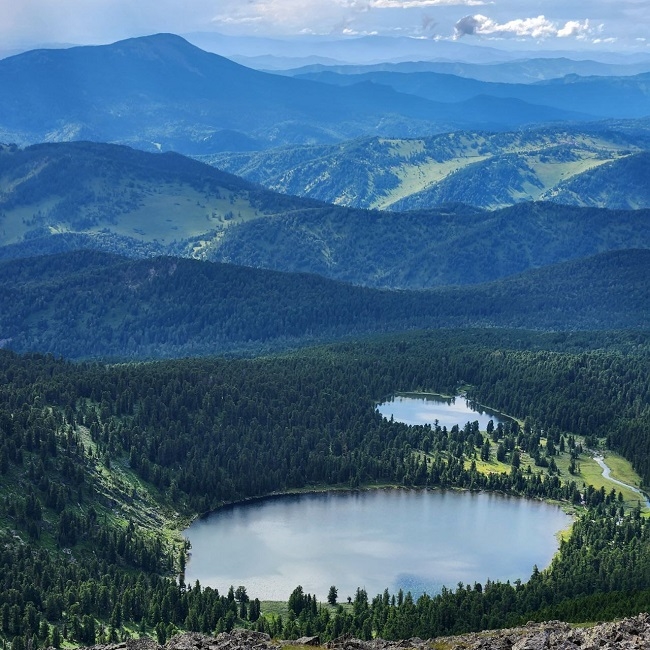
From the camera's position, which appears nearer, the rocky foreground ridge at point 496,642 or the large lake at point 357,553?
the rocky foreground ridge at point 496,642

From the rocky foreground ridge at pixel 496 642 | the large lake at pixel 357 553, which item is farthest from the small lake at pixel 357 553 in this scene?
the rocky foreground ridge at pixel 496 642

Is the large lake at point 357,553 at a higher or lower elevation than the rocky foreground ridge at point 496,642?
lower

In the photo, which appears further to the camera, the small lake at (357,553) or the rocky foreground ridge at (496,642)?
the small lake at (357,553)

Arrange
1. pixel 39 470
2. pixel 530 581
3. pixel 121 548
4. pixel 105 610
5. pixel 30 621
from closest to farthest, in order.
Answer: pixel 30 621
pixel 105 610
pixel 530 581
pixel 121 548
pixel 39 470

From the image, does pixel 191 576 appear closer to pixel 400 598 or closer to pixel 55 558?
pixel 55 558

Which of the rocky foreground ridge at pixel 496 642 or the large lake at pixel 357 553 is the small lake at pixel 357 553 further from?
the rocky foreground ridge at pixel 496 642

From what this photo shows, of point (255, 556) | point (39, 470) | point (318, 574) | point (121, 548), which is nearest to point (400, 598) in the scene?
point (318, 574)
